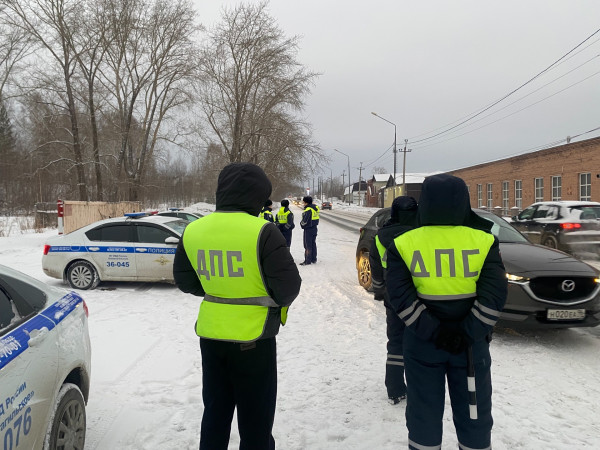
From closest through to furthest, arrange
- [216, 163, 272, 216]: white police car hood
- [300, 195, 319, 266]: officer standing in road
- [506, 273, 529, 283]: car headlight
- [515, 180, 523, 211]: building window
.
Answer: [216, 163, 272, 216]: white police car hood
[506, 273, 529, 283]: car headlight
[300, 195, 319, 266]: officer standing in road
[515, 180, 523, 211]: building window

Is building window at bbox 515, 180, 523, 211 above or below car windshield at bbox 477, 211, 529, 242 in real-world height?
above

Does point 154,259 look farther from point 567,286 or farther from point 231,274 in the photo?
point 567,286

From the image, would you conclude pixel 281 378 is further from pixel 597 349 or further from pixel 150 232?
pixel 150 232

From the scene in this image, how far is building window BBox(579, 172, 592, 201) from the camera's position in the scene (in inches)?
1040

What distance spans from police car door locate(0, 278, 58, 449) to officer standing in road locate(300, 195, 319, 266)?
27.9 feet

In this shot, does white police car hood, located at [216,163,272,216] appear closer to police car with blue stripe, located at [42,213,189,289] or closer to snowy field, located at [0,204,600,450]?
snowy field, located at [0,204,600,450]

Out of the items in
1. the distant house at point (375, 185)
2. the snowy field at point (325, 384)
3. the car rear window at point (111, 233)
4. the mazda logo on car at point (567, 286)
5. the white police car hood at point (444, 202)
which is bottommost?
the snowy field at point (325, 384)

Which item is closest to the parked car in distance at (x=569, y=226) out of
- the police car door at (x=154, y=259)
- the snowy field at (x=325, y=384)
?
the snowy field at (x=325, y=384)

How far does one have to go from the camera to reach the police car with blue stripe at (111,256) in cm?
809

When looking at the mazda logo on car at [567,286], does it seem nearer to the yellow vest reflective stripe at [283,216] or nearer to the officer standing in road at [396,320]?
the officer standing in road at [396,320]

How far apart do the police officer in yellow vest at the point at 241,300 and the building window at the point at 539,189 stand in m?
34.5

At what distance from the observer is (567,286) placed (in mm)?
4750

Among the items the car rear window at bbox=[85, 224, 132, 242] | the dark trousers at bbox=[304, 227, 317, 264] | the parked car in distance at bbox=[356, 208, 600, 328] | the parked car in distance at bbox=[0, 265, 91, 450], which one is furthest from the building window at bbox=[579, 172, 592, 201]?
the parked car in distance at bbox=[0, 265, 91, 450]

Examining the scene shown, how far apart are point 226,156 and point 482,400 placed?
29.5 m
